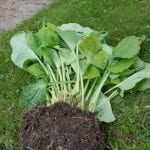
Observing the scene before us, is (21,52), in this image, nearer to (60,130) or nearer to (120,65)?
(120,65)

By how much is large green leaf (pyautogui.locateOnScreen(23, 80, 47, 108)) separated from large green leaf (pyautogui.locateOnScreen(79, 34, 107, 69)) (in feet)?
1.38

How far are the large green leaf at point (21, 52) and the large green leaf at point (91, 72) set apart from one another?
51cm

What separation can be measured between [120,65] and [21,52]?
2.99 ft

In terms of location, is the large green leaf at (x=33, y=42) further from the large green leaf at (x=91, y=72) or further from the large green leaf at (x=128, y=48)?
the large green leaf at (x=128, y=48)

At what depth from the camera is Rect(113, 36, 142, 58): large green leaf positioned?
12.6 ft

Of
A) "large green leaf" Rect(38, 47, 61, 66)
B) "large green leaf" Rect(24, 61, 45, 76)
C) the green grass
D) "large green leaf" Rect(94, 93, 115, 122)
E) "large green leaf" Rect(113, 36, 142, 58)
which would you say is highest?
"large green leaf" Rect(113, 36, 142, 58)

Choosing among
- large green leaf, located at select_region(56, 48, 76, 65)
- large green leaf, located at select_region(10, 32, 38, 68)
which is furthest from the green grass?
large green leaf, located at select_region(56, 48, 76, 65)

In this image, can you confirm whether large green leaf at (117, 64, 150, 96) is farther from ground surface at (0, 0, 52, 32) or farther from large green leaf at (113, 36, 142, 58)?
ground surface at (0, 0, 52, 32)

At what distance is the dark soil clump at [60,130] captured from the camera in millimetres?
3344

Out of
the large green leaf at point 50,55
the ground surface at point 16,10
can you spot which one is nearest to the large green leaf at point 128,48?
the large green leaf at point 50,55

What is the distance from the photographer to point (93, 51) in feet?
12.5

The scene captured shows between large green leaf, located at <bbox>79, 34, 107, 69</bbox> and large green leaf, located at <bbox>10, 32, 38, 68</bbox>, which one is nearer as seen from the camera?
large green leaf, located at <bbox>79, 34, 107, 69</bbox>

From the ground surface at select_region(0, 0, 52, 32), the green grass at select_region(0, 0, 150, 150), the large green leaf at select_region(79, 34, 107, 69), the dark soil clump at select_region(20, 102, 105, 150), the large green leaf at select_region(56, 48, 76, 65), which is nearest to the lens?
the dark soil clump at select_region(20, 102, 105, 150)

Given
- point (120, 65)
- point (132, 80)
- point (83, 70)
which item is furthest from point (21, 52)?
point (132, 80)
